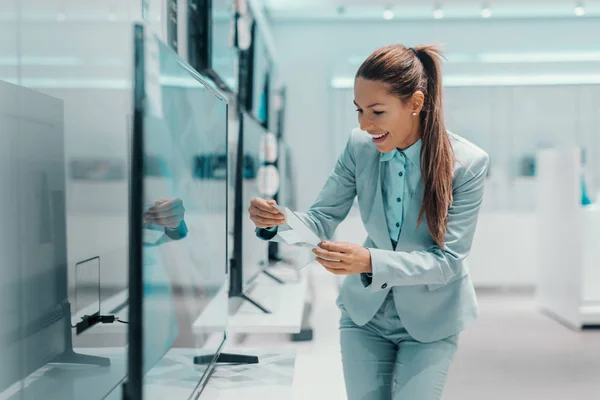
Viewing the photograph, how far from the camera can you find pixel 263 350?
Answer: 186cm

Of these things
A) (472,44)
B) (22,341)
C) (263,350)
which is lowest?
(263,350)

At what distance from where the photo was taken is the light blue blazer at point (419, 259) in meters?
1.39

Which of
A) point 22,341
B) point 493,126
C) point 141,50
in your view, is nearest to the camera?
point 141,50

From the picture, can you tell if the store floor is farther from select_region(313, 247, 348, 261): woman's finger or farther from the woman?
select_region(313, 247, 348, 261): woman's finger

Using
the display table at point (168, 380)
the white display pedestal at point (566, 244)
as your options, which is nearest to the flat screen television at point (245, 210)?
the display table at point (168, 380)

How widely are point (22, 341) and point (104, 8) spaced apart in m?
0.86

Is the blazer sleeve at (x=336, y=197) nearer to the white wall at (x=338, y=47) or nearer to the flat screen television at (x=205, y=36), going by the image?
the flat screen television at (x=205, y=36)

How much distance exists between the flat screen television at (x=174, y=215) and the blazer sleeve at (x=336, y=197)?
0.95 feet

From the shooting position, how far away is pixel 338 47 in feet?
22.6

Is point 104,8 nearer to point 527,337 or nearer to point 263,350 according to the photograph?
point 263,350

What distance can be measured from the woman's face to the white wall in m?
5.32

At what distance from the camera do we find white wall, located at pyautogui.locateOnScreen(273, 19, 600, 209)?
680cm

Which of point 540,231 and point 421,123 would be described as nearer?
point 421,123

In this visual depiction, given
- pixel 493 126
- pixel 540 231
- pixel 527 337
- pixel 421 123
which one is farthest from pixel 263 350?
pixel 493 126
